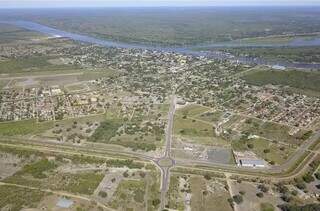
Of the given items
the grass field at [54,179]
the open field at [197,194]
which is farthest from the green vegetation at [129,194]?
the open field at [197,194]

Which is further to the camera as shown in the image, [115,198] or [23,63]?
[23,63]

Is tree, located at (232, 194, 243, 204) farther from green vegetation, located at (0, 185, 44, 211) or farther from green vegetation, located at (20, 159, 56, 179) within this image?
green vegetation, located at (20, 159, 56, 179)

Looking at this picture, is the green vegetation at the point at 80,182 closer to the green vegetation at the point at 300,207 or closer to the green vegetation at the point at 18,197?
the green vegetation at the point at 18,197

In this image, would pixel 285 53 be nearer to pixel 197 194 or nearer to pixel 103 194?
pixel 197 194

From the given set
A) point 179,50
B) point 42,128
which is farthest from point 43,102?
point 179,50

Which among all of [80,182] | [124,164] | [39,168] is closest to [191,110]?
[124,164]

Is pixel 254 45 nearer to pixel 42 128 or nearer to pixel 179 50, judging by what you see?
pixel 179 50
